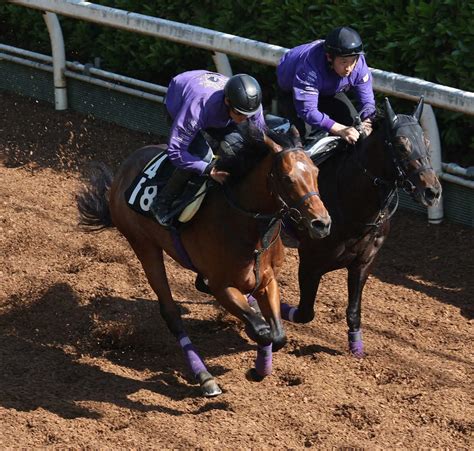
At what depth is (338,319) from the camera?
7.31m

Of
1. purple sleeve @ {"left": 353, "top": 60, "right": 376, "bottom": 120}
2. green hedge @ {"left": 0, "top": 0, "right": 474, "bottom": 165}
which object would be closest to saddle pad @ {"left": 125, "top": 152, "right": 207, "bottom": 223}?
purple sleeve @ {"left": 353, "top": 60, "right": 376, "bottom": 120}

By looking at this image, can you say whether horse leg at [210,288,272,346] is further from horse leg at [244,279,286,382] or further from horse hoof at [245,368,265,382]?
horse hoof at [245,368,265,382]

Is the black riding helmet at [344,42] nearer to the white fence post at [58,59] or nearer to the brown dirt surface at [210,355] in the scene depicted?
the brown dirt surface at [210,355]

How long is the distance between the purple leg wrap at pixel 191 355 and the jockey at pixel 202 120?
744 millimetres

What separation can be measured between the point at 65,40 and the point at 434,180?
624 cm

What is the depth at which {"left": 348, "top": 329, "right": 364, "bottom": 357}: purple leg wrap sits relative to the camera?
22.4ft

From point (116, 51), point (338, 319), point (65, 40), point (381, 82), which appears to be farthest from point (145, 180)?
point (65, 40)

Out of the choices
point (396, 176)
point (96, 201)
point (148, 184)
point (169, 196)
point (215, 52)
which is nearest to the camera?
point (396, 176)

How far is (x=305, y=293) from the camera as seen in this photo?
6.80m

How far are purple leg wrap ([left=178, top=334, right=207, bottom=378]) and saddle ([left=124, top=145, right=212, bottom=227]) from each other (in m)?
0.74

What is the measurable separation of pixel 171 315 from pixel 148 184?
82 centimetres

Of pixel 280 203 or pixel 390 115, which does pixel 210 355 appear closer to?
pixel 280 203

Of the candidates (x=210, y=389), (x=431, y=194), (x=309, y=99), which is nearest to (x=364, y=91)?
(x=309, y=99)

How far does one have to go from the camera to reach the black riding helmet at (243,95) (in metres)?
5.85
